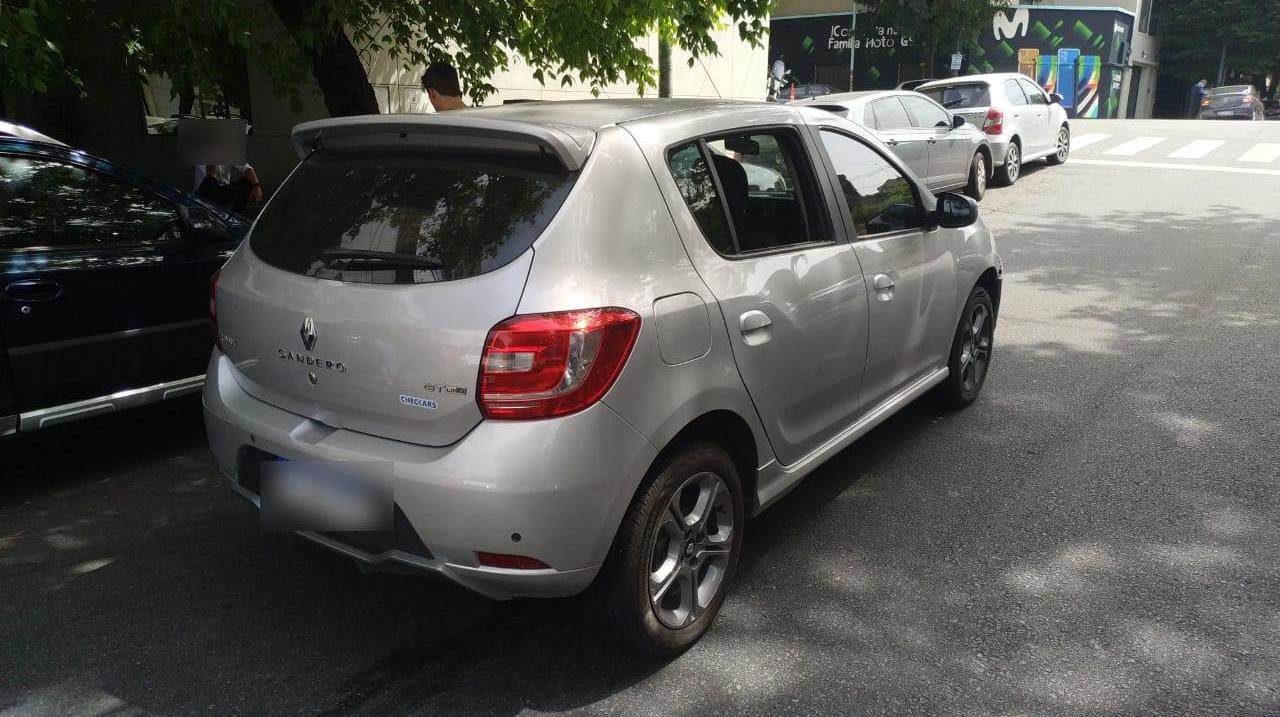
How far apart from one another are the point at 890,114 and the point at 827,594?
884cm

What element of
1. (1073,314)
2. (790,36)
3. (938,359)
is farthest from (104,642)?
(790,36)

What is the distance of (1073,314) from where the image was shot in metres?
7.57

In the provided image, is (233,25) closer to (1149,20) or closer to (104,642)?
(104,642)

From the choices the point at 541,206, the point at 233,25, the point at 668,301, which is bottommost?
the point at 668,301

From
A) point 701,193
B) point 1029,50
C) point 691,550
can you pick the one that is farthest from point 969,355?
point 1029,50

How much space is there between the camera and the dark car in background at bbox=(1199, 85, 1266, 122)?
35.6 m

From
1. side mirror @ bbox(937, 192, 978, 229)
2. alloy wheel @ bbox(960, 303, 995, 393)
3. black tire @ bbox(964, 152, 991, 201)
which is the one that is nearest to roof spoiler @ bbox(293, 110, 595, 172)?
side mirror @ bbox(937, 192, 978, 229)

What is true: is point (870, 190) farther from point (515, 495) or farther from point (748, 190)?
point (515, 495)

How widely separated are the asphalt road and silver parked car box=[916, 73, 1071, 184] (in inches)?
354

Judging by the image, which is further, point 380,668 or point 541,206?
point 380,668

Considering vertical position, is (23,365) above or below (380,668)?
above

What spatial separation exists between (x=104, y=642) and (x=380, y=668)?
96 centimetres

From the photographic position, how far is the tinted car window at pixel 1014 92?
573 inches

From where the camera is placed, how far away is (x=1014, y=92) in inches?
583
